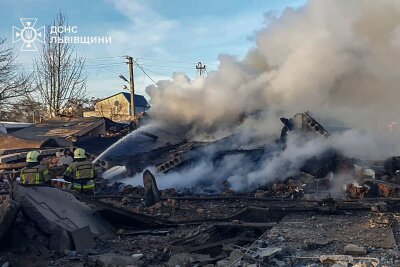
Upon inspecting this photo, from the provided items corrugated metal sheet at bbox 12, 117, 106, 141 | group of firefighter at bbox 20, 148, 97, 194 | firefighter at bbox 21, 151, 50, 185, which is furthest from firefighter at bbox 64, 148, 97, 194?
corrugated metal sheet at bbox 12, 117, 106, 141

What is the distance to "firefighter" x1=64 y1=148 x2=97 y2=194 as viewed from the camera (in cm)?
874

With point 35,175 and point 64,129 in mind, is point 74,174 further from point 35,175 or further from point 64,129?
point 64,129

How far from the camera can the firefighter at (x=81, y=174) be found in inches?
344

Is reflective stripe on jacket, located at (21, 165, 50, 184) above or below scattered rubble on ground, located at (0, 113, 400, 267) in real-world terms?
above

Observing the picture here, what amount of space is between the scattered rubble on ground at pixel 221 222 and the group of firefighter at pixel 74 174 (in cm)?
64

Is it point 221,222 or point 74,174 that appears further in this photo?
point 74,174

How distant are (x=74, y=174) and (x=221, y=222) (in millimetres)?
3649

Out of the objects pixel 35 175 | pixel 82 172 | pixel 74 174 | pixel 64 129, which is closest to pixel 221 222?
pixel 82 172

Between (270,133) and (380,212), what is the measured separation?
6141 millimetres

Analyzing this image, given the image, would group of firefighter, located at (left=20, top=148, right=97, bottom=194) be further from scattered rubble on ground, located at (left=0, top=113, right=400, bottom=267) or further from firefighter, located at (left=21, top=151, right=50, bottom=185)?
scattered rubble on ground, located at (left=0, top=113, right=400, bottom=267)

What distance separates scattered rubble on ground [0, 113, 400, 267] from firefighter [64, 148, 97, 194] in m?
1.04

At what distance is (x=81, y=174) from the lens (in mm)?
8773

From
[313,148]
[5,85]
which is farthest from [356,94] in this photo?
[5,85]

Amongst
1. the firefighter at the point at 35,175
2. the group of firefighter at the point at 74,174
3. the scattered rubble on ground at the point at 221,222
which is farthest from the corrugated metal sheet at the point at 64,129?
the firefighter at the point at 35,175
